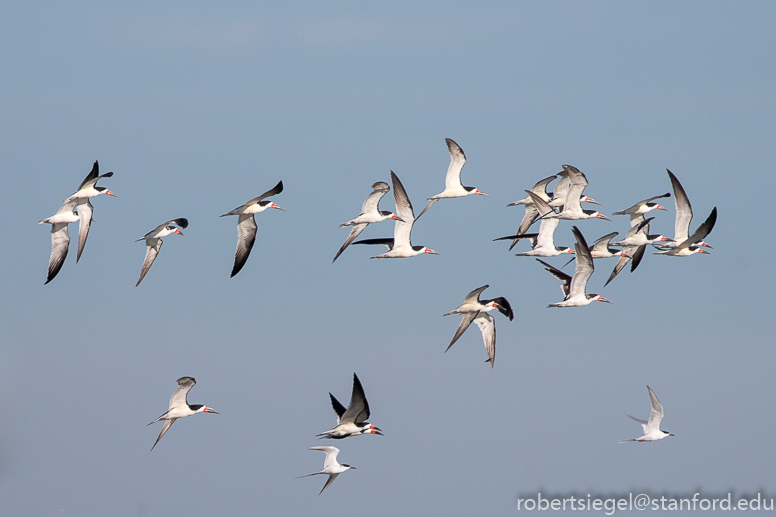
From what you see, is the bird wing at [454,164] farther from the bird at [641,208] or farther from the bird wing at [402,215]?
the bird at [641,208]

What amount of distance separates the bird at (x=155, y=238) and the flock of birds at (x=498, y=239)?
0.04ft

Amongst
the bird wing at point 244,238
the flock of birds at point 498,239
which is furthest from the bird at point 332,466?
the bird wing at point 244,238

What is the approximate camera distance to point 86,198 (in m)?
32.3

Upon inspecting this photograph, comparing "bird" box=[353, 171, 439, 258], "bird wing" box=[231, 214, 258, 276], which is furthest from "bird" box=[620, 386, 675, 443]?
"bird wing" box=[231, 214, 258, 276]

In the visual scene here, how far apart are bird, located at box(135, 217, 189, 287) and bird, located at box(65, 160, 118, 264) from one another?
1695 mm

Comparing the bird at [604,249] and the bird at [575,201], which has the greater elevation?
the bird at [575,201]

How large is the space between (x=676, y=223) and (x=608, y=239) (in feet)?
7.35

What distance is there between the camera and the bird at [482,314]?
29859mm

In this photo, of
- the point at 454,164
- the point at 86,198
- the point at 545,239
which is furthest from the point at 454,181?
the point at 86,198

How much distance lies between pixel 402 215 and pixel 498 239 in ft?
10.5

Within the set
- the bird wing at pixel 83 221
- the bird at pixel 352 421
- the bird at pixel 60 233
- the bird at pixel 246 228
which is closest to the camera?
the bird at pixel 352 421

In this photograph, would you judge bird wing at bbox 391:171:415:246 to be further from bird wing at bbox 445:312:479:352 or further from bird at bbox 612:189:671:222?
bird at bbox 612:189:671:222

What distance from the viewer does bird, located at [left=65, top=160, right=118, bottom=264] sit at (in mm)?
30812

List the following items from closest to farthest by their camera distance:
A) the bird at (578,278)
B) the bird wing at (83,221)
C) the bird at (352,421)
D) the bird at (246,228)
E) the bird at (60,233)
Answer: the bird at (352,421) → the bird at (578,278) → the bird at (246,228) → the bird at (60,233) → the bird wing at (83,221)
